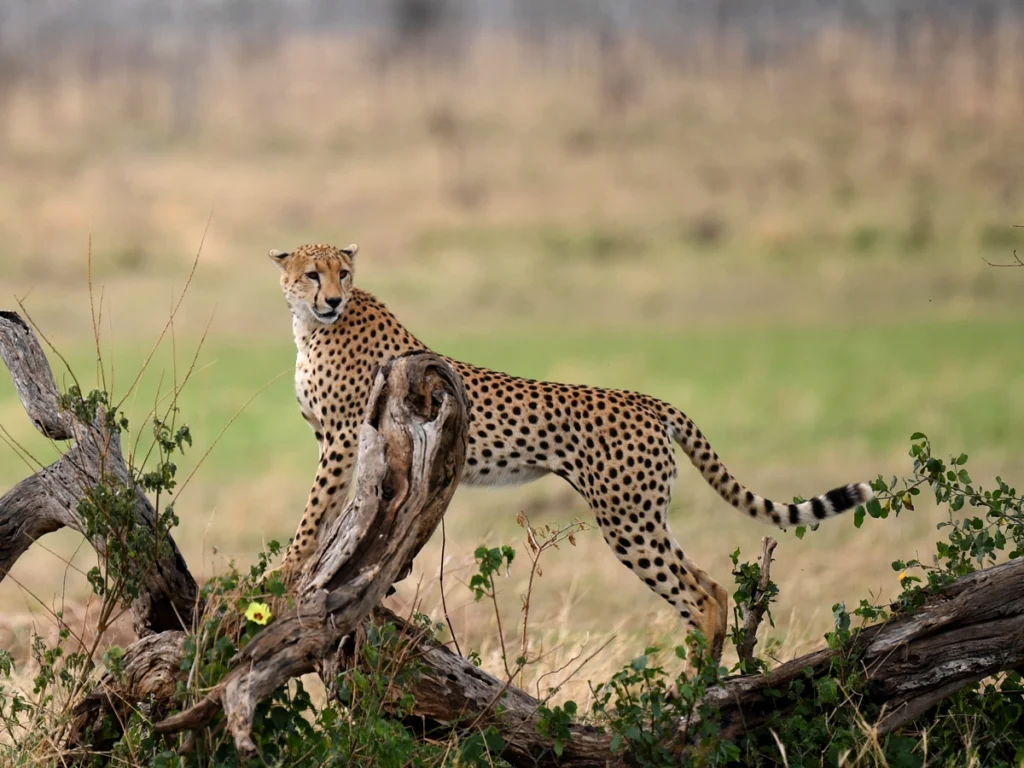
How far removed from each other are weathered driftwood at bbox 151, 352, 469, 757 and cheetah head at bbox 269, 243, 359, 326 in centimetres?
180

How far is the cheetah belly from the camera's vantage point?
5613 mm

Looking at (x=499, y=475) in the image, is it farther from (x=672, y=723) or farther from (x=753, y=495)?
(x=672, y=723)

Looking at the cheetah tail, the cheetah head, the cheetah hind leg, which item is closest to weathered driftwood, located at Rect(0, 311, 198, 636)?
the cheetah head

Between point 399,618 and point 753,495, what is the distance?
186 centimetres

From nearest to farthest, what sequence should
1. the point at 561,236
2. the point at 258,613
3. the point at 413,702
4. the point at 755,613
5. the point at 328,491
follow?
the point at 258,613 → the point at 413,702 → the point at 755,613 → the point at 328,491 → the point at 561,236

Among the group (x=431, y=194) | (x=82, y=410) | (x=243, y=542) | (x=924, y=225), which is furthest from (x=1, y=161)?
(x=82, y=410)

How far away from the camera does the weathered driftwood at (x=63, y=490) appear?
14.3 ft

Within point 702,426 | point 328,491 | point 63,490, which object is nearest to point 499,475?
point 328,491

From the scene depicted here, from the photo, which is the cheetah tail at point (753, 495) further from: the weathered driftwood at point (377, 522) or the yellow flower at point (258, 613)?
the yellow flower at point (258, 613)

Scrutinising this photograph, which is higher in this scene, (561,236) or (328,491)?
(561,236)

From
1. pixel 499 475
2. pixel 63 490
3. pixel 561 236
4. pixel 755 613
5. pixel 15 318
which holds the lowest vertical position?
pixel 755 613

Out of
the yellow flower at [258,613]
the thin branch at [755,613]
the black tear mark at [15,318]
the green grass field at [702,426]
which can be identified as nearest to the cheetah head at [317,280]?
the green grass field at [702,426]

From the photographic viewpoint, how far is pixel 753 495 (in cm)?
573

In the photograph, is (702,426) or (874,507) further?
(702,426)
